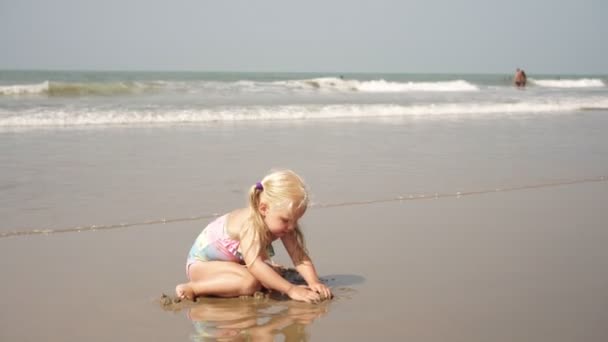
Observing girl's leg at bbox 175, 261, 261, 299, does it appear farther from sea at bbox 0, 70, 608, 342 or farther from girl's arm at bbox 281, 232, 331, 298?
girl's arm at bbox 281, 232, 331, 298

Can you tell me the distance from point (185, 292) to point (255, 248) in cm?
38

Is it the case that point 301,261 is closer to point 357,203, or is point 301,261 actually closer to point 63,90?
point 357,203

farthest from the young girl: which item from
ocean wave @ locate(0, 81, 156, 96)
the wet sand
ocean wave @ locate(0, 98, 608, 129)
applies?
ocean wave @ locate(0, 81, 156, 96)

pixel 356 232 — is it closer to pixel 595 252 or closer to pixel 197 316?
pixel 595 252

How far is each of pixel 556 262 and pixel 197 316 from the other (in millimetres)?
1980

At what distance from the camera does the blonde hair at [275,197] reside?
3045mm

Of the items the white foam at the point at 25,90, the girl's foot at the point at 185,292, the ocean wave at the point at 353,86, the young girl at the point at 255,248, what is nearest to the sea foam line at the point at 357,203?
the young girl at the point at 255,248

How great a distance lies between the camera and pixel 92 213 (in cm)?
497

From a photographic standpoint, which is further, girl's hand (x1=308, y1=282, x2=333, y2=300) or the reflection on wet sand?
girl's hand (x1=308, y1=282, x2=333, y2=300)

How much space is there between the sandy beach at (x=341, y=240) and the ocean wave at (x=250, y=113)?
131 inches

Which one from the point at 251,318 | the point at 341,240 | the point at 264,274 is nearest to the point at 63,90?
the point at 341,240

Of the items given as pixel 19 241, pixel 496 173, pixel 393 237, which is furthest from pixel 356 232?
pixel 496 173

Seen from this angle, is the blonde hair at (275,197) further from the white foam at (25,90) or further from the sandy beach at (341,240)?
the white foam at (25,90)

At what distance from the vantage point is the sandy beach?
2797mm
